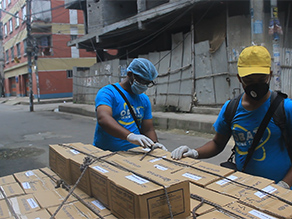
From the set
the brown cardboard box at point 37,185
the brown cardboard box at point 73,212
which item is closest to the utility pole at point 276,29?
the brown cardboard box at point 37,185

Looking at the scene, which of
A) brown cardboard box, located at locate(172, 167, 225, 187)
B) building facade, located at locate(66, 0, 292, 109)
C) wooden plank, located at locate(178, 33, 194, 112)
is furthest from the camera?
wooden plank, located at locate(178, 33, 194, 112)

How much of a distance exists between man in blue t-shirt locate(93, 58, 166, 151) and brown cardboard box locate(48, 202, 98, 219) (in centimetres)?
79

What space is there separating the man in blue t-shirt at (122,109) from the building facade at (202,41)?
4.91 m

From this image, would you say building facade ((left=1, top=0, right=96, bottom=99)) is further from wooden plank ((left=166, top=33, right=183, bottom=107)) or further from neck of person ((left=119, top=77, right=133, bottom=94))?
neck of person ((left=119, top=77, right=133, bottom=94))

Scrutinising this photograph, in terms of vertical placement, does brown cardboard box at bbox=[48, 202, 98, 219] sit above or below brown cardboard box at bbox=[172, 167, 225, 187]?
below

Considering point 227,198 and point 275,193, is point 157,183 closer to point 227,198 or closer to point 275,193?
point 227,198

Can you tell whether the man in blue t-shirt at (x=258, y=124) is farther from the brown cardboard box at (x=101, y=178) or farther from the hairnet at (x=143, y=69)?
the hairnet at (x=143, y=69)

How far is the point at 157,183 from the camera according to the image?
4.29 feet

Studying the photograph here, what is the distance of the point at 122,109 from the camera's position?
248cm

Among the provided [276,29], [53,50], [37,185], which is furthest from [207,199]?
[53,50]

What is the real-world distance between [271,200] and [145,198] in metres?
0.66

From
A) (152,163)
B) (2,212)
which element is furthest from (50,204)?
(152,163)

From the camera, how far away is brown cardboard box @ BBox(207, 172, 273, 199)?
1482 millimetres

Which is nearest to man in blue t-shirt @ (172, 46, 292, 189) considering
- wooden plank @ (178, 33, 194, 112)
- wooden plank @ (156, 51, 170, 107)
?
wooden plank @ (178, 33, 194, 112)
